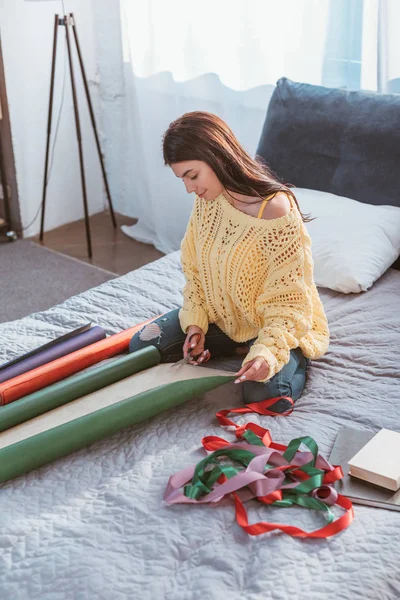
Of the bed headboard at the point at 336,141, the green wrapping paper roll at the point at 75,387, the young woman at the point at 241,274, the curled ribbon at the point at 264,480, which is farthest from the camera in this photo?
the bed headboard at the point at 336,141

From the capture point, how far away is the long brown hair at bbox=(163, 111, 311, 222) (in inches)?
68.0

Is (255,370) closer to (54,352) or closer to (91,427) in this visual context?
(91,427)

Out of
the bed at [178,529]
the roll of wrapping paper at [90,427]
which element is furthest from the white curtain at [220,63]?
the roll of wrapping paper at [90,427]

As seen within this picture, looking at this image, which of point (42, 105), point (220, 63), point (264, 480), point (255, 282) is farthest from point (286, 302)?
point (42, 105)

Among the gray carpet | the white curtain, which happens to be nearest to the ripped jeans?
the gray carpet

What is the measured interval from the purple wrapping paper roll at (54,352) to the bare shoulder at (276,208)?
1.82 ft

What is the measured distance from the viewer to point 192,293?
1992 mm

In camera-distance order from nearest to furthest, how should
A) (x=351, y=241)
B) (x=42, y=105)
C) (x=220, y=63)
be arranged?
1. (x=351, y=241)
2. (x=220, y=63)
3. (x=42, y=105)

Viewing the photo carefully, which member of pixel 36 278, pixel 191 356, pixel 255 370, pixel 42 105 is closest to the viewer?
pixel 255 370

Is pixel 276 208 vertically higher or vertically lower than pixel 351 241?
higher

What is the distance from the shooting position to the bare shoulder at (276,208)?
181 centimetres

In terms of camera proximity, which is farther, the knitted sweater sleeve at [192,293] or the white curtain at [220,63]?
the white curtain at [220,63]

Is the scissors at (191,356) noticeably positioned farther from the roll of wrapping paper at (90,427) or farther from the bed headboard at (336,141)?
the bed headboard at (336,141)

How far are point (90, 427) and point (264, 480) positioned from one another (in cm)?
39
